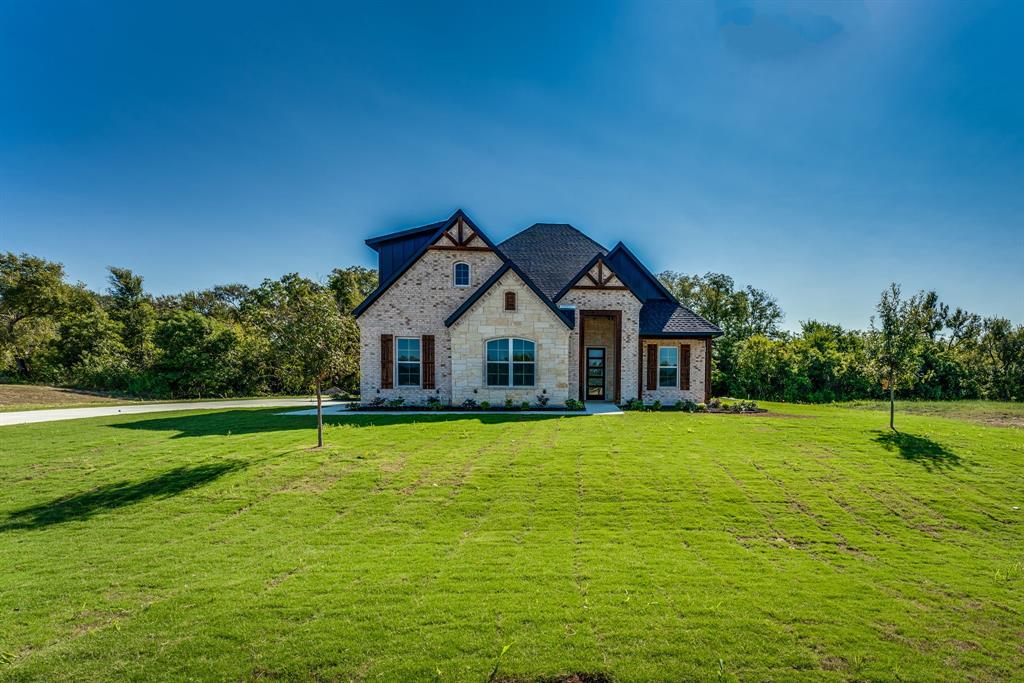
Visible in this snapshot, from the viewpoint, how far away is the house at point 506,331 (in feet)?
67.6

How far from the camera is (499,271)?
20.3 m

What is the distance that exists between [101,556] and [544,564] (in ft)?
21.2

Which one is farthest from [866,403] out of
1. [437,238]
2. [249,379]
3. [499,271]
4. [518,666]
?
[249,379]

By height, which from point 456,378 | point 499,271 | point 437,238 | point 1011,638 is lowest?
point 1011,638

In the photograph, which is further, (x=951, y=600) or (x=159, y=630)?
(x=951, y=600)

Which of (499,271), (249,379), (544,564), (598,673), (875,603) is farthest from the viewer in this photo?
(249,379)

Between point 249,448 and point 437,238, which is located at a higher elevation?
point 437,238

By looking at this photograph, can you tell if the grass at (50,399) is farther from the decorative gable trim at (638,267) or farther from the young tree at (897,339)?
the young tree at (897,339)

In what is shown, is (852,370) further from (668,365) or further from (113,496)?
(113,496)

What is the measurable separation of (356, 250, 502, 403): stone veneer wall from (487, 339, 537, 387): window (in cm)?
231

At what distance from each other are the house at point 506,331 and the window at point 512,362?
0.04 metres

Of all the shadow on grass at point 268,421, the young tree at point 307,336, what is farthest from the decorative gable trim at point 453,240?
the young tree at point 307,336

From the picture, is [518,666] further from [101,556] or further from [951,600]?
[101,556]

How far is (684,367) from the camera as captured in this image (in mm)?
22672
